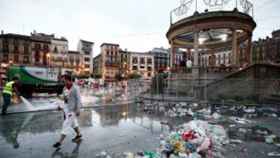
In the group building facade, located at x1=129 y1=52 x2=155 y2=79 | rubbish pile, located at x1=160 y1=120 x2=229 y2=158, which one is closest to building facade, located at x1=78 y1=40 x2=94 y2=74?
building facade, located at x1=129 y1=52 x2=155 y2=79

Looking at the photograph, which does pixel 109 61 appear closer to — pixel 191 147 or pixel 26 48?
pixel 26 48

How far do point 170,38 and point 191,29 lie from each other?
2999mm

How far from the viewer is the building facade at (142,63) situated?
72.1 metres

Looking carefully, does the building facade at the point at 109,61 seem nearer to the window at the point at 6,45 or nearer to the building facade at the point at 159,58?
the building facade at the point at 159,58

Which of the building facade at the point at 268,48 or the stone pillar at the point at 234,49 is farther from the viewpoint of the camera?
the building facade at the point at 268,48

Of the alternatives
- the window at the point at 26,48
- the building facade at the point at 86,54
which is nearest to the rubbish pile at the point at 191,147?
the window at the point at 26,48

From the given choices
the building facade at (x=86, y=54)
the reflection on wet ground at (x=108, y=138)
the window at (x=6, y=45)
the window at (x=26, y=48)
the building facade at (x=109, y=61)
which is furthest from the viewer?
the building facade at (x=109, y=61)

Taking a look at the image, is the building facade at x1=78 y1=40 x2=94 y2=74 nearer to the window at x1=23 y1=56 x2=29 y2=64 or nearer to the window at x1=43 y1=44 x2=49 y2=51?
the window at x1=43 y1=44 x2=49 y2=51

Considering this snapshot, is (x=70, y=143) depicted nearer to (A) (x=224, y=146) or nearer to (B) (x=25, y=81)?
(A) (x=224, y=146)

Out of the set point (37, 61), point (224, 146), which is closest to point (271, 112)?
point (224, 146)

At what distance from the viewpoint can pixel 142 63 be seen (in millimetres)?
73500

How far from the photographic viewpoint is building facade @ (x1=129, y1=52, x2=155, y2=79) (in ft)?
237

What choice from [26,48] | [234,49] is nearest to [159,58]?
[26,48]

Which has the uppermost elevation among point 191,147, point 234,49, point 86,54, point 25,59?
point 86,54
